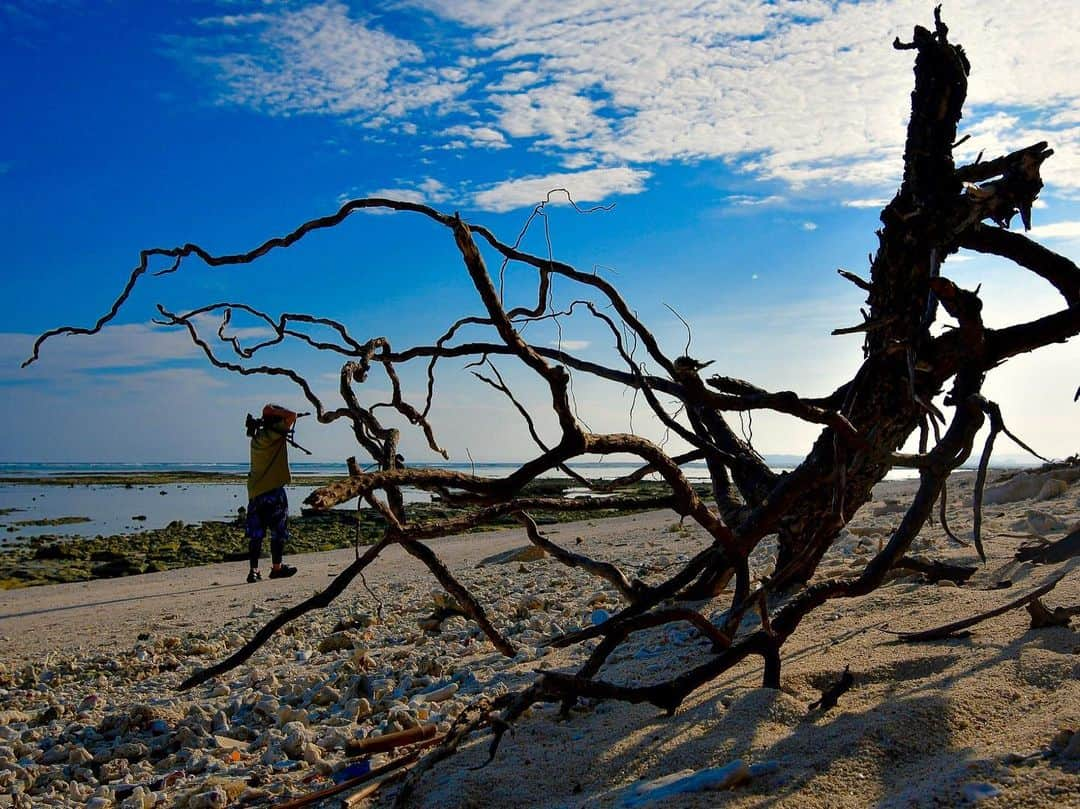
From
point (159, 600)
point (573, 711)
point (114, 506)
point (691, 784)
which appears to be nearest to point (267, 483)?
point (159, 600)

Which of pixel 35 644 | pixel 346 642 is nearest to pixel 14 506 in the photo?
pixel 35 644

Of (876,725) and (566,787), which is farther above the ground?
(876,725)

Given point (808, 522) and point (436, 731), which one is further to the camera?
point (808, 522)

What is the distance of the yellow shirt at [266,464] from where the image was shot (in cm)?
890

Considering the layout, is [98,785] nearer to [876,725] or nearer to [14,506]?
[876,725]

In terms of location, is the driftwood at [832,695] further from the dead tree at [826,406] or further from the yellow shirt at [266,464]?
the yellow shirt at [266,464]

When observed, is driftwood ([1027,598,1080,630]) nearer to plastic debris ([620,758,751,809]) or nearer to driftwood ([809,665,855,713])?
driftwood ([809,665,855,713])

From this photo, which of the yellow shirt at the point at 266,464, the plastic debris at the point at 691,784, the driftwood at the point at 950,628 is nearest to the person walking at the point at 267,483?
the yellow shirt at the point at 266,464

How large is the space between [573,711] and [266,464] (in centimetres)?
680

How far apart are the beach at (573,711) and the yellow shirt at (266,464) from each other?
2524mm

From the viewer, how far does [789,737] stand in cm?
220

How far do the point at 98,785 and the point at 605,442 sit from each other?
2.42 metres

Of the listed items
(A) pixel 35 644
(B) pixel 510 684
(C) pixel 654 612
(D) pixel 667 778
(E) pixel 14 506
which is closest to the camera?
(D) pixel 667 778

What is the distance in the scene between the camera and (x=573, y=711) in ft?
9.62
